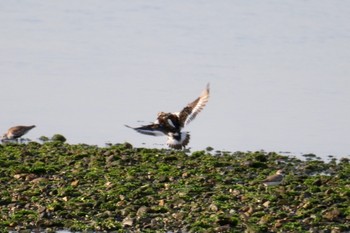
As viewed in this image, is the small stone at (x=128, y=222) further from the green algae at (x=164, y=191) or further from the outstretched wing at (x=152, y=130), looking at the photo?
the outstretched wing at (x=152, y=130)

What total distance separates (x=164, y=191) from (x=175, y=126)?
3.70 metres

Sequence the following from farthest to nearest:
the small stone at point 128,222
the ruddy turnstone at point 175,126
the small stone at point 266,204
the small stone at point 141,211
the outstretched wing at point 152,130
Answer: the outstretched wing at point 152,130, the ruddy turnstone at point 175,126, the small stone at point 266,204, the small stone at point 141,211, the small stone at point 128,222

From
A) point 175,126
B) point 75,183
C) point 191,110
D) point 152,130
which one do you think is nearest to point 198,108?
point 191,110

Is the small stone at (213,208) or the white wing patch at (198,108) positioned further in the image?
the white wing patch at (198,108)

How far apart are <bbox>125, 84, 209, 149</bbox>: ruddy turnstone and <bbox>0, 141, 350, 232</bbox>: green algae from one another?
1.70 feet

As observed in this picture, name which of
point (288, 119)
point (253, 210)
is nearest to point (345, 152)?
point (288, 119)

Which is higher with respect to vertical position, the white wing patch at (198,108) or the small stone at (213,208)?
the white wing patch at (198,108)

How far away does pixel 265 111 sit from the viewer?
2278 centimetres

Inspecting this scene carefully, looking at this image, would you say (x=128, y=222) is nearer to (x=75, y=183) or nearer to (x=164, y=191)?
(x=164, y=191)

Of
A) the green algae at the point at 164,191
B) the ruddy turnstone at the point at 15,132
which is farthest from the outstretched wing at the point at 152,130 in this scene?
Answer: the ruddy turnstone at the point at 15,132

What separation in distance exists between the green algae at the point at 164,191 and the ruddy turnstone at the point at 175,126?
1.70 ft

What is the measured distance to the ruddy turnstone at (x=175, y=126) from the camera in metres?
19.7

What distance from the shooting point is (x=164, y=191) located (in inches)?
645

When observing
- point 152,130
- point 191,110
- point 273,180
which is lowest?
point 273,180
